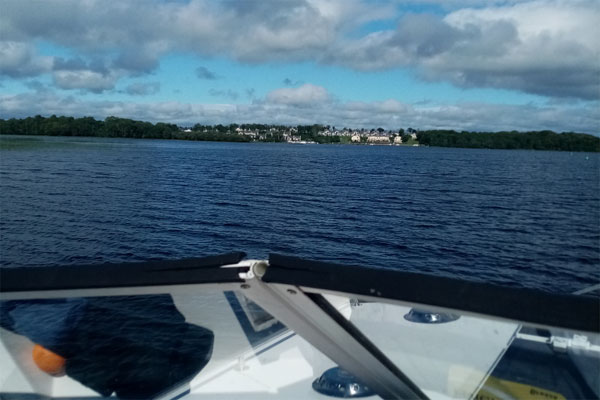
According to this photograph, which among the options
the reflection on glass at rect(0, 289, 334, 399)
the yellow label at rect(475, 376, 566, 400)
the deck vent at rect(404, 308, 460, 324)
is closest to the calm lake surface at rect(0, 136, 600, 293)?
the reflection on glass at rect(0, 289, 334, 399)

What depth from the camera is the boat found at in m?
2.07

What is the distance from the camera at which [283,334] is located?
2.56m

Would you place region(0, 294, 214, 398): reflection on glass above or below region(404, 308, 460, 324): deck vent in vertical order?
below

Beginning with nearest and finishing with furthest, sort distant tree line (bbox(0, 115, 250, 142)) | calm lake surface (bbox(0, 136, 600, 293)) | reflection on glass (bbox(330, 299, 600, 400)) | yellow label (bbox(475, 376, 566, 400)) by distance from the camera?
1. reflection on glass (bbox(330, 299, 600, 400))
2. yellow label (bbox(475, 376, 566, 400))
3. calm lake surface (bbox(0, 136, 600, 293))
4. distant tree line (bbox(0, 115, 250, 142))

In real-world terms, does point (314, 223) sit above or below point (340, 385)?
below

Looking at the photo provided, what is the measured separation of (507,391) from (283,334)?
112 cm

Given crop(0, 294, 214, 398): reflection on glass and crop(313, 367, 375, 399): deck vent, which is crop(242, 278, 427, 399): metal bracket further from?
crop(0, 294, 214, 398): reflection on glass

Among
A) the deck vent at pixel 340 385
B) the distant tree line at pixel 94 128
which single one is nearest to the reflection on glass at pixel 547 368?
the deck vent at pixel 340 385

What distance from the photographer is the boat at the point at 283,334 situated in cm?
207

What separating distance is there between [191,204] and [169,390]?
101ft

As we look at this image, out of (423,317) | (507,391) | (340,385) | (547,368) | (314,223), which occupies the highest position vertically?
(423,317)

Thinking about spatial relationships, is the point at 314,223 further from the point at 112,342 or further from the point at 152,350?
the point at 112,342

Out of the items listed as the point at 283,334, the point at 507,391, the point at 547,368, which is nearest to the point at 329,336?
the point at 283,334

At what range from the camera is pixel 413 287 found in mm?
2043
